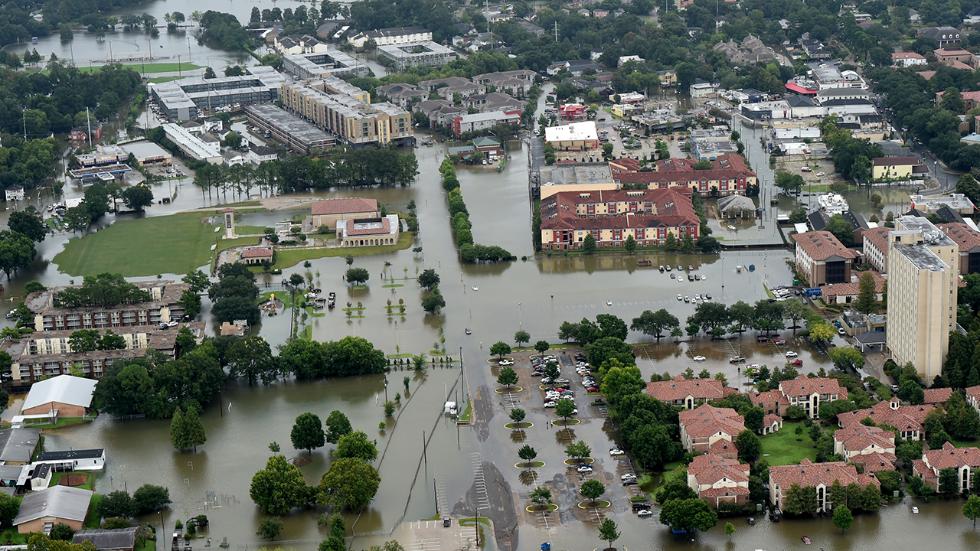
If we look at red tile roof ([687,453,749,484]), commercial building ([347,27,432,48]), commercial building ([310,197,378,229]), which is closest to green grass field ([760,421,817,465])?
red tile roof ([687,453,749,484])

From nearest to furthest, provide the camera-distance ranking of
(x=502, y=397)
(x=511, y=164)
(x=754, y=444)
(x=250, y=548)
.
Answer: (x=250, y=548)
(x=754, y=444)
(x=502, y=397)
(x=511, y=164)

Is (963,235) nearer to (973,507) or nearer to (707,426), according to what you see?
(707,426)

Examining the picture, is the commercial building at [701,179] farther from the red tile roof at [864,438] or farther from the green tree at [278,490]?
the green tree at [278,490]

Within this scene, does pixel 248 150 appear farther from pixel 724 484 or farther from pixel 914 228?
pixel 724 484

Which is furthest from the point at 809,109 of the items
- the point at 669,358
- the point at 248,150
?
the point at 669,358

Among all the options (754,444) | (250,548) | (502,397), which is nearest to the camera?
(250,548)

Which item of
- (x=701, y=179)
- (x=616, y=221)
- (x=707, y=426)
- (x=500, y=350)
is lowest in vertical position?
(x=707, y=426)

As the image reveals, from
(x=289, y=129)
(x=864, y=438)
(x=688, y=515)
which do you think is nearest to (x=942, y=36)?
(x=289, y=129)
